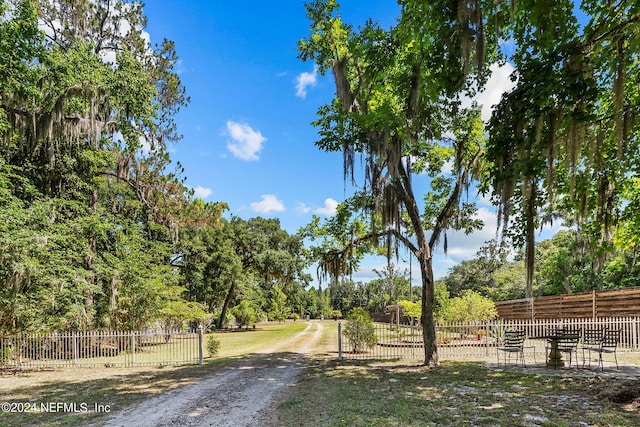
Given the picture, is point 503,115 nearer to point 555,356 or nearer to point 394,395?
point 394,395

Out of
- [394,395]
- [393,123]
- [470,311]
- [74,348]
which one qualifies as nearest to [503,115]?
[393,123]

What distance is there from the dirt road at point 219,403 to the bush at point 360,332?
3.75 m

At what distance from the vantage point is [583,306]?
51.4ft

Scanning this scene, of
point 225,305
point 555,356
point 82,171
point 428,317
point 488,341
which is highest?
point 82,171

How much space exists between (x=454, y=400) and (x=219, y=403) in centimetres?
401

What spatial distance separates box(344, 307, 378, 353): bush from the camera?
13109mm

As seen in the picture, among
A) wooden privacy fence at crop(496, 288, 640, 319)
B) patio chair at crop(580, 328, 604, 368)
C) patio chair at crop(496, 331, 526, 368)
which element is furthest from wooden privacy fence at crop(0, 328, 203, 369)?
wooden privacy fence at crop(496, 288, 640, 319)

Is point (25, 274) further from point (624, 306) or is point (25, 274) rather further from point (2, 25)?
point (624, 306)

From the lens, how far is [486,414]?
5.31 metres

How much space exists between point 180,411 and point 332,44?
31.5 ft

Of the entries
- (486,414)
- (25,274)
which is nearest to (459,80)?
(486,414)

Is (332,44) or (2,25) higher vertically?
(2,25)

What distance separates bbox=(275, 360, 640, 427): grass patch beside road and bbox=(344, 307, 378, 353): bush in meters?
3.89

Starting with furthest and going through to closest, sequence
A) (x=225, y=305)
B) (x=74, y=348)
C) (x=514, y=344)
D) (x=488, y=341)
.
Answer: (x=225, y=305)
(x=488, y=341)
(x=74, y=348)
(x=514, y=344)
